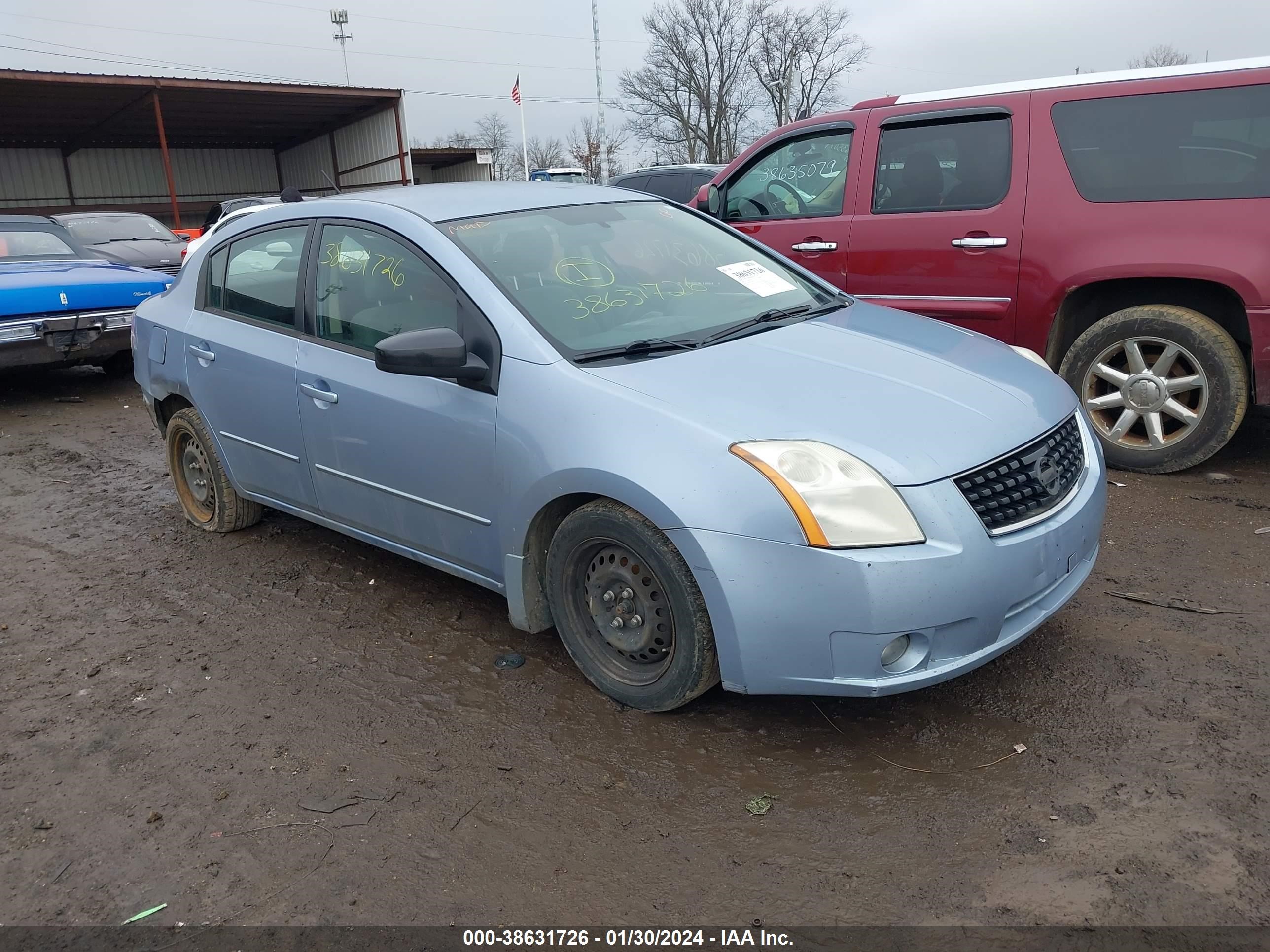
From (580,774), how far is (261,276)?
105 inches

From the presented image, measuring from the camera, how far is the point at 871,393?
9.62ft

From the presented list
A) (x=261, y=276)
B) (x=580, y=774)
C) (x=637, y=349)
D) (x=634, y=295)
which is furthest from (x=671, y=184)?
(x=580, y=774)

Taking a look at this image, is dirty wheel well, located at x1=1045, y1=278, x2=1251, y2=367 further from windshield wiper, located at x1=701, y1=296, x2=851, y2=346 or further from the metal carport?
the metal carport

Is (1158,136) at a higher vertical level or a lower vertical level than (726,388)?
higher

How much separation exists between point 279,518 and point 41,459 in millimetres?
2650

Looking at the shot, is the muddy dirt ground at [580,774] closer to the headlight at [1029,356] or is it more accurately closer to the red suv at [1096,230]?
the headlight at [1029,356]

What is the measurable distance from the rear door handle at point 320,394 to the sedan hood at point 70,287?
162 inches

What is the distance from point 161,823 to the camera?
2.70 meters

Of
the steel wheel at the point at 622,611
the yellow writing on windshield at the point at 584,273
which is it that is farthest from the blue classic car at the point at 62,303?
the steel wheel at the point at 622,611

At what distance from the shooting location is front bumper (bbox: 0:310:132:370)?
747cm

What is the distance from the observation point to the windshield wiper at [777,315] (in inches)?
132

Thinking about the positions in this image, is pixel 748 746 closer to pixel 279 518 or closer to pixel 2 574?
pixel 279 518

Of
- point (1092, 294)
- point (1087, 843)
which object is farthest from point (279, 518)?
point (1092, 294)

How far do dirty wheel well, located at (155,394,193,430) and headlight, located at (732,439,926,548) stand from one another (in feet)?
11.0
